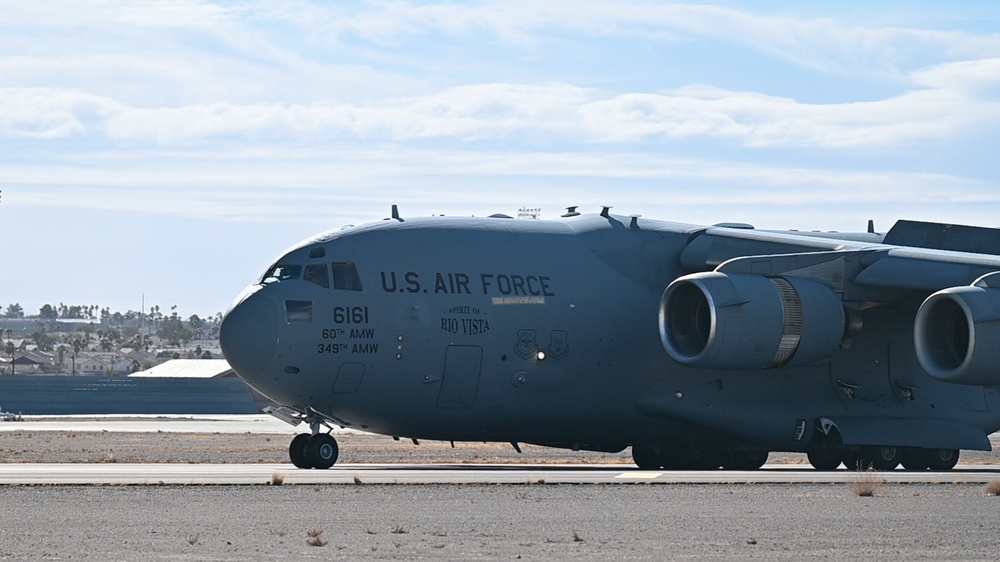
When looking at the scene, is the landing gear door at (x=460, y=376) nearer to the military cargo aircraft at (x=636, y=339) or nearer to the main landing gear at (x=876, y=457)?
the military cargo aircraft at (x=636, y=339)

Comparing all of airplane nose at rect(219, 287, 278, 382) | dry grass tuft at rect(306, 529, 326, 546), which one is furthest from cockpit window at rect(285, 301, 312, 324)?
dry grass tuft at rect(306, 529, 326, 546)

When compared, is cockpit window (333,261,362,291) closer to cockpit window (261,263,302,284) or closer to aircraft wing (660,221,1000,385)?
cockpit window (261,263,302,284)

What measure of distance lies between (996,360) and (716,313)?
3878mm

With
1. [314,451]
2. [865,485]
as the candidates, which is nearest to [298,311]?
[314,451]

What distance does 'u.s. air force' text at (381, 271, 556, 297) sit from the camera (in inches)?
891

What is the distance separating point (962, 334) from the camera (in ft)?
72.5

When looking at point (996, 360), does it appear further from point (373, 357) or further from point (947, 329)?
point (373, 357)

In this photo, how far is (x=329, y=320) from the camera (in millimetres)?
22156

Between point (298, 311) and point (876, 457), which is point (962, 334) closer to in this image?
point (876, 457)

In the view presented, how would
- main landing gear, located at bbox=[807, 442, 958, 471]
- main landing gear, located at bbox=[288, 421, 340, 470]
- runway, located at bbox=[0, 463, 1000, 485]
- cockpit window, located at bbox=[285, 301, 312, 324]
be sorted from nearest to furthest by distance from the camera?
runway, located at bbox=[0, 463, 1000, 485] → cockpit window, located at bbox=[285, 301, 312, 324] → main landing gear, located at bbox=[288, 421, 340, 470] → main landing gear, located at bbox=[807, 442, 958, 471]

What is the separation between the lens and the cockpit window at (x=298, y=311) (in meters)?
22.0

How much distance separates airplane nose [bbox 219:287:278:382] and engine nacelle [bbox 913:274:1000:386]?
30.2ft

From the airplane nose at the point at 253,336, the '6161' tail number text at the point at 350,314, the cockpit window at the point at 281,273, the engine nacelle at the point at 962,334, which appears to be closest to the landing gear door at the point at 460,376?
the '6161' tail number text at the point at 350,314

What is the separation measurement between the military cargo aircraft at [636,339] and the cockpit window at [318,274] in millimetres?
33
